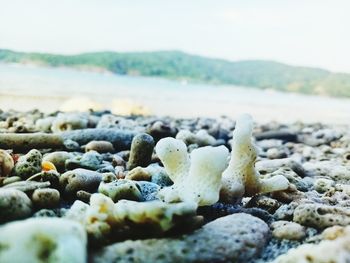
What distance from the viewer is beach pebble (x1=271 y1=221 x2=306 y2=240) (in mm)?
2170

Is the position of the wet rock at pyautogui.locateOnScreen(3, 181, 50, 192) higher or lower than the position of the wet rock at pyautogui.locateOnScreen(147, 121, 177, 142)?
higher

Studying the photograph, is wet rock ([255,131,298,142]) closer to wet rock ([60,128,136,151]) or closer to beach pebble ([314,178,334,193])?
wet rock ([60,128,136,151])

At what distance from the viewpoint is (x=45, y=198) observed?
2.30 metres

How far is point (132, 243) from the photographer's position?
1.83m

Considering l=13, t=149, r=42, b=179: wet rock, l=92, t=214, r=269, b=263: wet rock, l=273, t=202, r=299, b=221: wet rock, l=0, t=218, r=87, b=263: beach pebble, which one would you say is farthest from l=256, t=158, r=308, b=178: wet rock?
l=0, t=218, r=87, b=263: beach pebble

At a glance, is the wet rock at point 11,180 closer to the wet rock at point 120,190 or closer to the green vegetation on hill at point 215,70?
the wet rock at point 120,190

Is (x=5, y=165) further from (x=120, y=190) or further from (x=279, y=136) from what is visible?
(x=279, y=136)

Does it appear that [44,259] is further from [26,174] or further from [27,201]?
[26,174]

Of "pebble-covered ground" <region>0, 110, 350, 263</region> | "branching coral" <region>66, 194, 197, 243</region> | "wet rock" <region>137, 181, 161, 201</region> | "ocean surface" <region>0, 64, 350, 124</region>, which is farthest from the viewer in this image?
"ocean surface" <region>0, 64, 350, 124</region>

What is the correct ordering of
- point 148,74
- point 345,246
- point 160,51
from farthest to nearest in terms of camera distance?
point 160,51, point 148,74, point 345,246

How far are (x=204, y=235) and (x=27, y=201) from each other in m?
0.81

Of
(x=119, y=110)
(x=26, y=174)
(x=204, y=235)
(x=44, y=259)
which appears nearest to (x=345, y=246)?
(x=204, y=235)

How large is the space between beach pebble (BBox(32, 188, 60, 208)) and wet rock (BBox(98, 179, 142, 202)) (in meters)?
0.26

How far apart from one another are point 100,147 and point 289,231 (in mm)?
2704
